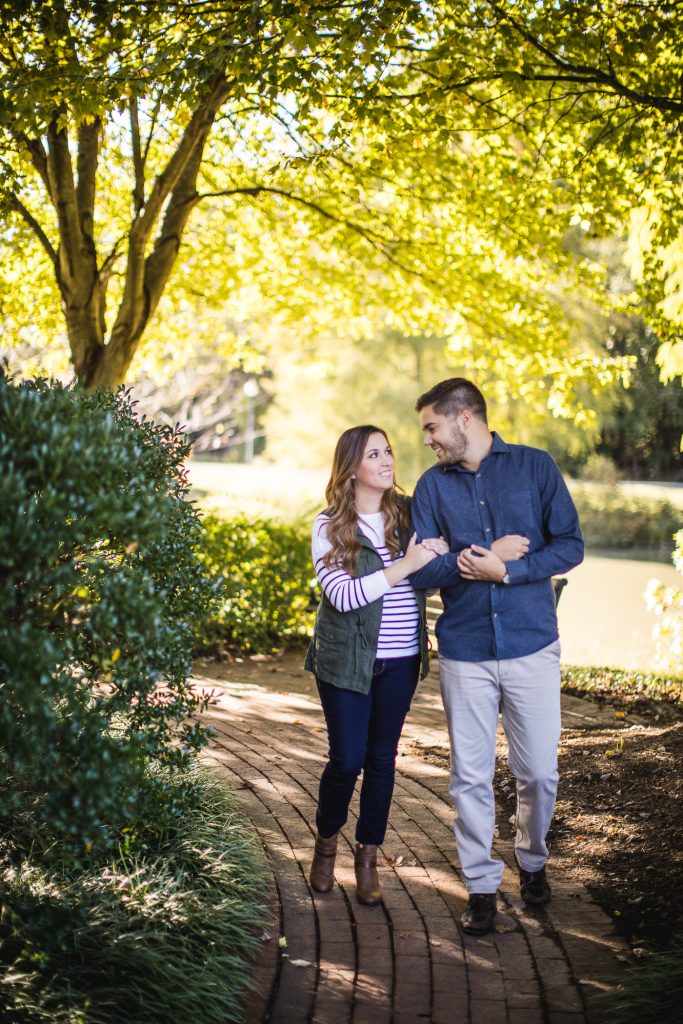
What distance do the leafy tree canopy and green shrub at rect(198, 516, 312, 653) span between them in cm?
223

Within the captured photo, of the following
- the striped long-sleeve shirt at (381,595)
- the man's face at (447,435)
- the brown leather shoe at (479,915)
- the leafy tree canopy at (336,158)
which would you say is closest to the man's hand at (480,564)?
A: the striped long-sleeve shirt at (381,595)

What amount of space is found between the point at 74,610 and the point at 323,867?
75.0 inches

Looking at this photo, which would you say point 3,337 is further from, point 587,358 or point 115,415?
point 115,415

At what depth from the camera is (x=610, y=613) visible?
16312mm

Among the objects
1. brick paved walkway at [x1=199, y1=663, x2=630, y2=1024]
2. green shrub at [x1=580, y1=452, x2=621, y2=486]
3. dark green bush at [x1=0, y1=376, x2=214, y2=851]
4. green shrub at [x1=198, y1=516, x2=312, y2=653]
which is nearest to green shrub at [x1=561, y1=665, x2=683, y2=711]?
green shrub at [x1=198, y1=516, x2=312, y2=653]

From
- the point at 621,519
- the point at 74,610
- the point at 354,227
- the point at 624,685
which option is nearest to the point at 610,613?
the point at 624,685

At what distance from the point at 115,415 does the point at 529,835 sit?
2499 millimetres

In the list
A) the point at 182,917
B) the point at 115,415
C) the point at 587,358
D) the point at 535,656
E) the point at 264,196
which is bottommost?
the point at 182,917

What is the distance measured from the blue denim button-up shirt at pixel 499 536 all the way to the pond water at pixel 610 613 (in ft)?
20.3

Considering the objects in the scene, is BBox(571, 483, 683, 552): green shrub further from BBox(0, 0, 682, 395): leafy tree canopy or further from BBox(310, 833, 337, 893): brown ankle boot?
BBox(310, 833, 337, 893): brown ankle boot

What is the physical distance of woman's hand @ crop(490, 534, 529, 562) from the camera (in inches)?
144

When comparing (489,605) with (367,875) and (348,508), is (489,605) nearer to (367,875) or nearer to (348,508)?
(348,508)

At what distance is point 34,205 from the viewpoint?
9.95 meters

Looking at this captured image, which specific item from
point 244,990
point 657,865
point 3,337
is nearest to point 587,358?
point 657,865
